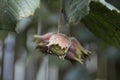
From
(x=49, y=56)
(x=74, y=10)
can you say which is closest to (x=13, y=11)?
(x=74, y=10)

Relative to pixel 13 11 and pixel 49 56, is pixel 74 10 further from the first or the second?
pixel 49 56

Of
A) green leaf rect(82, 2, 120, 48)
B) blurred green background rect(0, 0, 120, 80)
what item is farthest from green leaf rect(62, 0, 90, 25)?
blurred green background rect(0, 0, 120, 80)

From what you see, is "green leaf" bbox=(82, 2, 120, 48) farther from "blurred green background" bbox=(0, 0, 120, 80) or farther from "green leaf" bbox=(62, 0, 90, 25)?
"blurred green background" bbox=(0, 0, 120, 80)

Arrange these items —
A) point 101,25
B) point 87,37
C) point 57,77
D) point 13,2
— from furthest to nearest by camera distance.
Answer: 1. point 57,77
2. point 87,37
3. point 101,25
4. point 13,2

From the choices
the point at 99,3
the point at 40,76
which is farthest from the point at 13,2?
the point at 40,76

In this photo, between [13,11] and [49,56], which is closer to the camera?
[13,11]

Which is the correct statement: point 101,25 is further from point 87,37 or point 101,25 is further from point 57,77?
point 57,77
